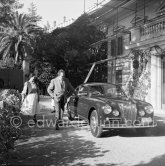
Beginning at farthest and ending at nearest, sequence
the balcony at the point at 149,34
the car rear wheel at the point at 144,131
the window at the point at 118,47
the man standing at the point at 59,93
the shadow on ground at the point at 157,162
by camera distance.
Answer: the window at the point at 118,47 → the balcony at the point at 149,34 → the man standing at the point at 59,93 → the car rear wheel at the point at 144,131 → the shadow on ground at the point at 157,162

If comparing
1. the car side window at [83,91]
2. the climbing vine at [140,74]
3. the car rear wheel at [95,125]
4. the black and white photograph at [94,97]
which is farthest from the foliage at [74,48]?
the car rear wheel at [95,125]

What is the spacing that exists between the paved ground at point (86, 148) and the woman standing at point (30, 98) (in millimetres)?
585

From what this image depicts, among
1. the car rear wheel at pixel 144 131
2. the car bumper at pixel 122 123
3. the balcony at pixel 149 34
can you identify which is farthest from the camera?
the balcony at pixel 149 34

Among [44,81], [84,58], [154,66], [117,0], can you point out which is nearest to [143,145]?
[154,66]

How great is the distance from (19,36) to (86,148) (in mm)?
31527

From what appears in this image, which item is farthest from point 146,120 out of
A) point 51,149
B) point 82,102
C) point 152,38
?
point 152,38

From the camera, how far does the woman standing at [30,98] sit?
804 cm

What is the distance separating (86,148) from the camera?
5738 millimetres

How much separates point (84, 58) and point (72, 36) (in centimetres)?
214

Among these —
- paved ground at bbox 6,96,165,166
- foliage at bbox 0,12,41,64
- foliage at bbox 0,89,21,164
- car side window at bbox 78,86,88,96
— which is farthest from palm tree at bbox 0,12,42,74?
foliage at bbox 0,89,21,164

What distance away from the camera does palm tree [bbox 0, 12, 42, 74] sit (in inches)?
1379

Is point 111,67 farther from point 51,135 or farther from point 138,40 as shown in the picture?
point 51,135

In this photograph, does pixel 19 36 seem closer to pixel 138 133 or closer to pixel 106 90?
pixel 106 90

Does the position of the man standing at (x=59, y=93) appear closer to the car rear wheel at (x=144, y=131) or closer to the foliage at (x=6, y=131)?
the car rear wheel at (x=144, y=131)
